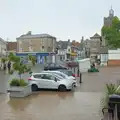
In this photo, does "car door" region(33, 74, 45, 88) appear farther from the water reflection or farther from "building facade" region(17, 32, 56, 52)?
"building facade" region(17, 32, 56, 52)

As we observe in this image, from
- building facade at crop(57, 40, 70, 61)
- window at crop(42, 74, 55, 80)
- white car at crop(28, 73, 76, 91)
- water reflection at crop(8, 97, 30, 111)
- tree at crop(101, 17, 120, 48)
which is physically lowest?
water reflection at crop(8, 97, 30, 111)

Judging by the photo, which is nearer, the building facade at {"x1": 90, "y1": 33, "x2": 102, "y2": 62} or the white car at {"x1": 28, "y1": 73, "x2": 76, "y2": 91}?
the white car at {"x1": 28, "y1": 73, "x2": 76, "y2": 91}

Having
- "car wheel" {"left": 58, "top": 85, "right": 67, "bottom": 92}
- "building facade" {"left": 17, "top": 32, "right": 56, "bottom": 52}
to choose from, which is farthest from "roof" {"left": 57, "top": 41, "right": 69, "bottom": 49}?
"car wheel" {"left": 58, "top": 85, "right": 67, "bottom": 92}

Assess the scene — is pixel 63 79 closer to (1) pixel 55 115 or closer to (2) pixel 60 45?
(1) pixel 55 115

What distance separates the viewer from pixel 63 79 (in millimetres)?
26547

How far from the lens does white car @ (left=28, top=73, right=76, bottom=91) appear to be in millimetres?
26203

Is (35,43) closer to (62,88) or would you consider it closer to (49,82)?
(49,82)

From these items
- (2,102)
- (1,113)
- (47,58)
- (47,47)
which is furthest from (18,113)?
(47,47)

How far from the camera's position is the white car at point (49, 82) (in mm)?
26203

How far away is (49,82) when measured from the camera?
26.3 meters

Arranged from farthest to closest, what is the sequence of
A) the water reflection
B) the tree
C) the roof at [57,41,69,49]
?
the roof at [57,41,69,49] < the tree < the water reflection

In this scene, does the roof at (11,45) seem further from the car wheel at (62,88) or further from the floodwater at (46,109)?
the floodwater at (46,109)

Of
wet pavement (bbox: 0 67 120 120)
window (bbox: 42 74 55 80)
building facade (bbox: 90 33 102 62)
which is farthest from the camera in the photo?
building facade (bbox: 90 33 102 62)

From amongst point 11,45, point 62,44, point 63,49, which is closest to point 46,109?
point 11,45
